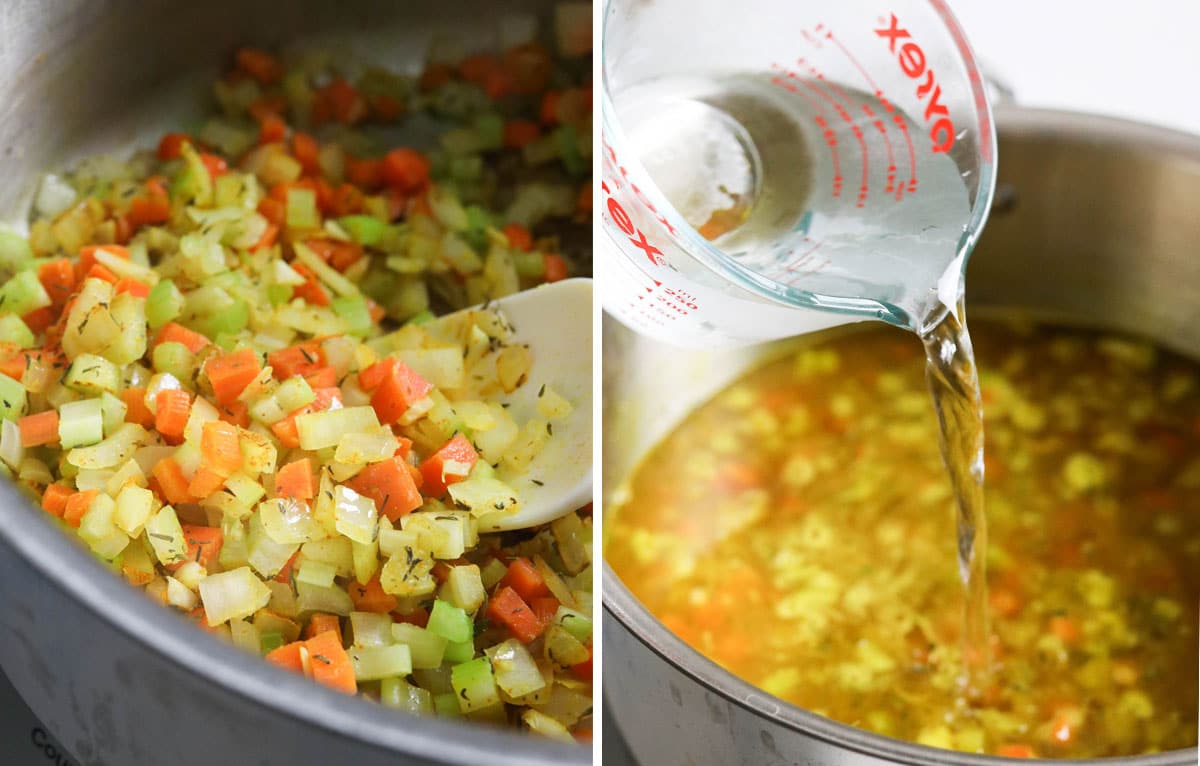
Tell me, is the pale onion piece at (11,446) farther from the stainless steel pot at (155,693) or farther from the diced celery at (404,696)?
the diced celery at (404,696)

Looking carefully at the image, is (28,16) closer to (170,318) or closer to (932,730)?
(170,318)

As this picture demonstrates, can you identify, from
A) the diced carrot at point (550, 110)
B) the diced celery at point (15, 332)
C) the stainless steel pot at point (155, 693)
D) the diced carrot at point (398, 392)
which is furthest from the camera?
the diced carrot at point (550, 110)

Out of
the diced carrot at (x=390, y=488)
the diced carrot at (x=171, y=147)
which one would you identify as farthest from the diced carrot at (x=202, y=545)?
the diced carrot at (x=171, y=147)

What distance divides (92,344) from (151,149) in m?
0.48

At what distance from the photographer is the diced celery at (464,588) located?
3.34 ft

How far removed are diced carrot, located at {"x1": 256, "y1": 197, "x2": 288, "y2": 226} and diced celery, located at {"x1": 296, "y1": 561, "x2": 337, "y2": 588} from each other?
54 centimetres

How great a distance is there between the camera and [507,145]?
65.4 inches

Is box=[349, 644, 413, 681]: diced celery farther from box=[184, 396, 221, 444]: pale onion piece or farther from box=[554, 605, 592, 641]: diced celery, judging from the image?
box=[184, 396, 221, 444]: pale onion piece

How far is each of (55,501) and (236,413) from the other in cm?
16

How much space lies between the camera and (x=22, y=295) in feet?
4.12

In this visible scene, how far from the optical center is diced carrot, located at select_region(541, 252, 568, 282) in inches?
56.2

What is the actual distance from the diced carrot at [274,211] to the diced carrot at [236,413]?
1.22 feet

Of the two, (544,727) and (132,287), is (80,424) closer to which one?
(132,287)

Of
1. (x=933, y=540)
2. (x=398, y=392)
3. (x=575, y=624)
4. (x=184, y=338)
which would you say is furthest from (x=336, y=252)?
(x=933, y=540)
